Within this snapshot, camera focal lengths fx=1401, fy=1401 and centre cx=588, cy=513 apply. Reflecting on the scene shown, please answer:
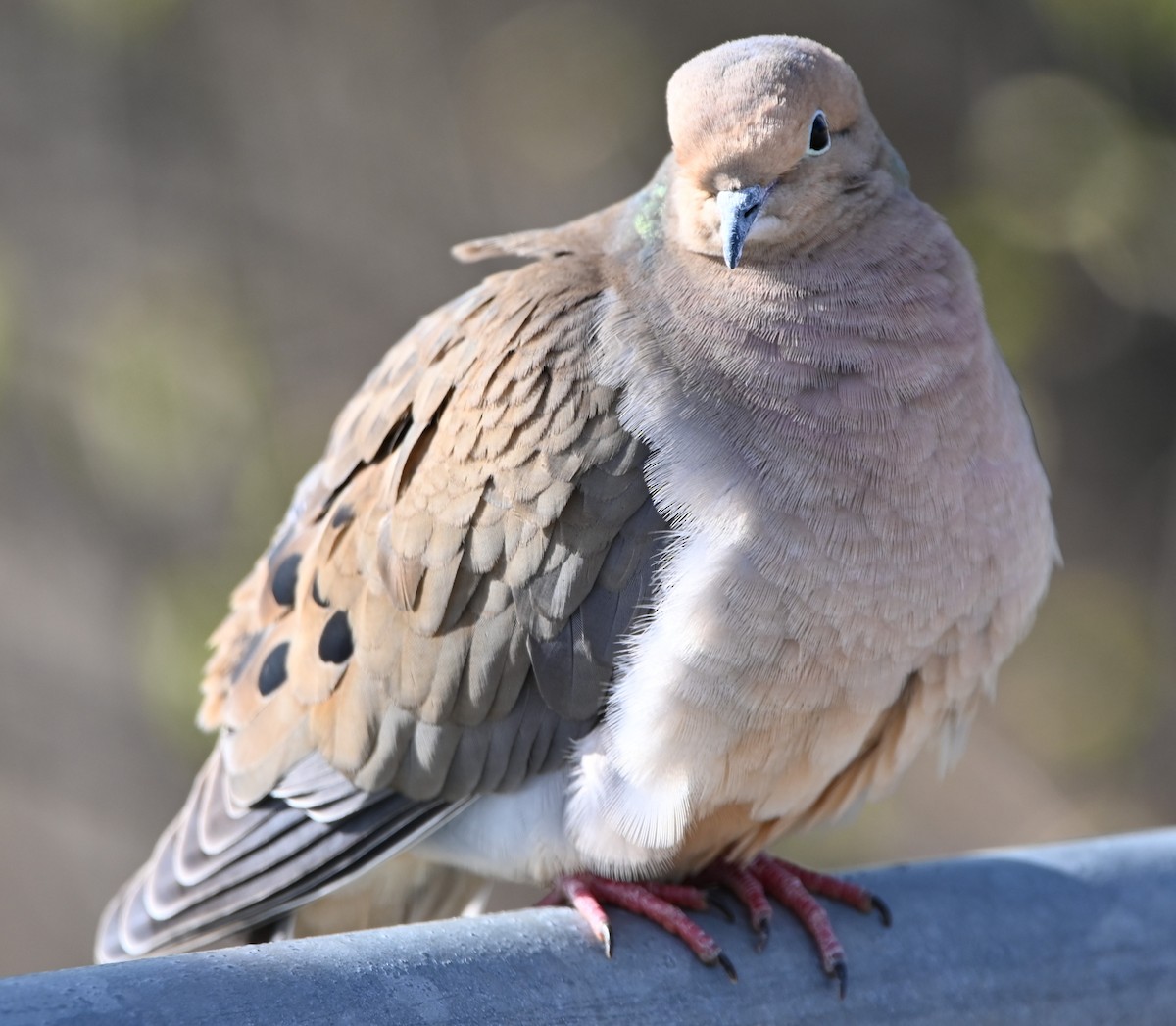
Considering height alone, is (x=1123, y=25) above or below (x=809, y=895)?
above

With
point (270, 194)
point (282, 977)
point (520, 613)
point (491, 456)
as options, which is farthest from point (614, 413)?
point (270, 194)

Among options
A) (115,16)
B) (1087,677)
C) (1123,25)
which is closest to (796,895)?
(1087,677)

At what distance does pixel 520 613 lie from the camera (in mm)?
2027

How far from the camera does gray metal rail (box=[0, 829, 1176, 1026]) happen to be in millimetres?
1389

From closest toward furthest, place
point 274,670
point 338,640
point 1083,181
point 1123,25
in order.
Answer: point 338,640
point 274,670
point 1123,25
point 1083,181

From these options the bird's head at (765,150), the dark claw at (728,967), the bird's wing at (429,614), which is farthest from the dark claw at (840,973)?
the bird's head at (765,150)

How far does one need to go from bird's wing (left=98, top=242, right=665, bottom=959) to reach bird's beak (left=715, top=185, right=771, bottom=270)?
0.78 ft

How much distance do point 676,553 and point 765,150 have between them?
58 cm

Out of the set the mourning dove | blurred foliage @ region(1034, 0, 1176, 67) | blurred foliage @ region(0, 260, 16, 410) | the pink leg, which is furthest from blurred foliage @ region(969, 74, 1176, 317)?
blurred foliage @ region(0, 260, 16, 410)

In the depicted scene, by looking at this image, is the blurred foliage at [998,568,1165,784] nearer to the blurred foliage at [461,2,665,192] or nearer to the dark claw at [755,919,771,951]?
the blurred foliage at [461,2,665,192]

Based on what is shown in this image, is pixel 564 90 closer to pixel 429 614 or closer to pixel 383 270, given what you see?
pixel 383 270

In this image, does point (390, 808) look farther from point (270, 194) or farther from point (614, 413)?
point (270, 194)

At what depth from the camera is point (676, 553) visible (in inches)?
76.7

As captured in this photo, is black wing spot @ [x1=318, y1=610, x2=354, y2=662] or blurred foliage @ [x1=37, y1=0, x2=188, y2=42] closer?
black wing spot @ [x1=318, y1=610, x2=354, y2=662]
